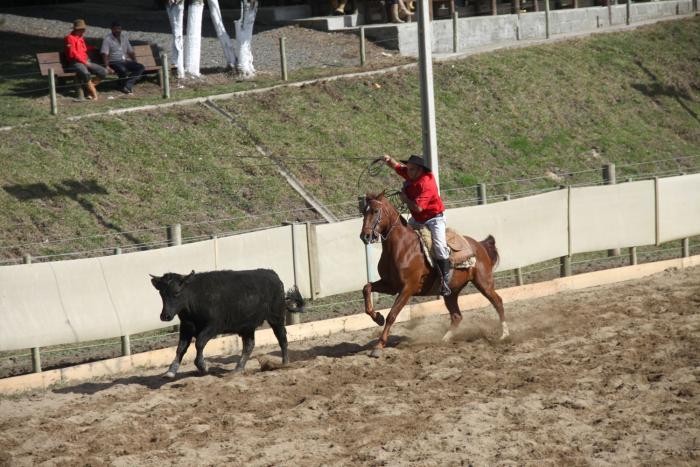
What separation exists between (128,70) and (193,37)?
8.20ft

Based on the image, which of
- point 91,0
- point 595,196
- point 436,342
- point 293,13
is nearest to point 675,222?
point 595,196

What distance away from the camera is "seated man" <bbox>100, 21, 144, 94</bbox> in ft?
88.8

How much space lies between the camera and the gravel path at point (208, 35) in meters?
32.9

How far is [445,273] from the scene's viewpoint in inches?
630

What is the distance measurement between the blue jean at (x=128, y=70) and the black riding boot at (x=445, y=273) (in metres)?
13.8

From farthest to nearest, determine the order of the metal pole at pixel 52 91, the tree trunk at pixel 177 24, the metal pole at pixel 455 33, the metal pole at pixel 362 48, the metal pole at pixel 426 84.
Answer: the metal pole at pixel 455 33 → the metal pole at pixel 362 48 → the tree trunk at pixel 177 24 → the metal pole at pixel 52 91 → the metal pole at pixel 426 84

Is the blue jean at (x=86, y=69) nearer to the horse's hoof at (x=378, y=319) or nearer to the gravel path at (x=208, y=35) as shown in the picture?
the gravel path at (x=208, y=35)

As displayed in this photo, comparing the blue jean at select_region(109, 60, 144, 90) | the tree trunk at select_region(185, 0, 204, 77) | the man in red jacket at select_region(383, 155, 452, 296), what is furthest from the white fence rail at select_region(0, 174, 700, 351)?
the tree trunk at select_region(185, 0, 204, 77)

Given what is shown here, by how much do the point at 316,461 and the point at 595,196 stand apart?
11.6 meters

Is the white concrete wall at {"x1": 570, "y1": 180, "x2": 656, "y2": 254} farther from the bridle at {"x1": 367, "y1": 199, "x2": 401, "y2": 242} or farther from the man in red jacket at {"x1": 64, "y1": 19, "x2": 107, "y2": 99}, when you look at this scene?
the man in red jacket at {"x1": 64, "y1": 19, "x2": 107, "y2": 99}

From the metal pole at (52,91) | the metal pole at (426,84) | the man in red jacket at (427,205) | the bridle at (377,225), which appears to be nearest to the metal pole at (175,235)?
the bridle at (377,225)

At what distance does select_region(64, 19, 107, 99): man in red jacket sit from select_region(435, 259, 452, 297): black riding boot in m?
13.3

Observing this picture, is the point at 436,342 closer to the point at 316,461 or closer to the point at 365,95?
the point at 316,461

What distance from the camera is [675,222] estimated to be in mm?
22203
